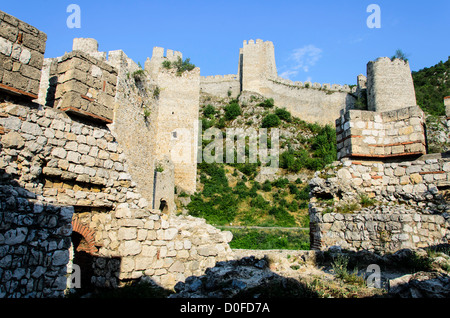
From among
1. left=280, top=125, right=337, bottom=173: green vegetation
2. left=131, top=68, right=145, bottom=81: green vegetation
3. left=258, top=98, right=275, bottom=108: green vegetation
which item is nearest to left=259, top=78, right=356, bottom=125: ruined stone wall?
left=258, top=98, right=275, bottom=108: green vegetation

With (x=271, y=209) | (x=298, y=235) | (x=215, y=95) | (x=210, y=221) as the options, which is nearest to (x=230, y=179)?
(x=271, y=209)

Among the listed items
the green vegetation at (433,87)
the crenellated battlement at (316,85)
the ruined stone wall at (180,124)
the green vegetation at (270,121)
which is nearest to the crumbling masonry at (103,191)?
the ruined stone wall at (180,124)

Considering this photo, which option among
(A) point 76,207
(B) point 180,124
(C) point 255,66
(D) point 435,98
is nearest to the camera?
(A) point 76,207

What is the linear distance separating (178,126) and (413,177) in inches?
915

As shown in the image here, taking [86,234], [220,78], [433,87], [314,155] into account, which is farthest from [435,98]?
Result: [86,234]

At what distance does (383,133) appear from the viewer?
7.79 meters

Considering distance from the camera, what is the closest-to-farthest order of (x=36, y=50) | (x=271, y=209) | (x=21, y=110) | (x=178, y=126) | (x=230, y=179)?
(x=21, y=110)
(x=36, y=50)
(x=271, y=209)
(x=178, y=126)
(x=230, y=179)

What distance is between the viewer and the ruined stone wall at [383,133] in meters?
7.40

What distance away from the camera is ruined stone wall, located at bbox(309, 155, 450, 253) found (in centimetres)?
652

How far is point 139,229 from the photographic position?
228 inches

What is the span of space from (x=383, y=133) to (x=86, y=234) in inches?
267

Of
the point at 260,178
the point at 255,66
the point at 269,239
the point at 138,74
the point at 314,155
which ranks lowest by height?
the point at 269,239

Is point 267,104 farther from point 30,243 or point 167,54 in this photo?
point 30,243

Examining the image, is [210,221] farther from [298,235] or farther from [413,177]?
[413,177]
